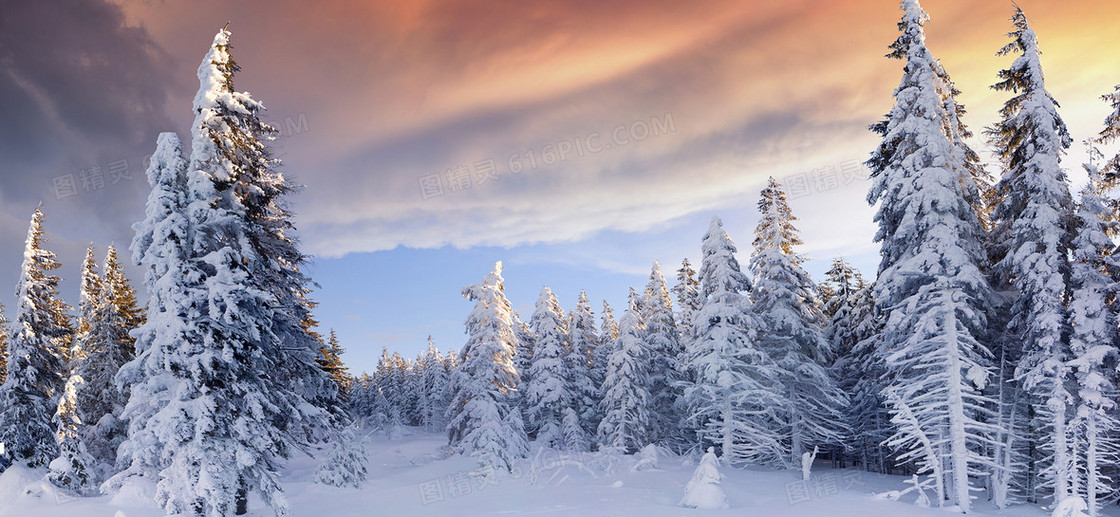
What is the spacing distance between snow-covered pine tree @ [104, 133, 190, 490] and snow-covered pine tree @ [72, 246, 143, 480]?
19.2 m

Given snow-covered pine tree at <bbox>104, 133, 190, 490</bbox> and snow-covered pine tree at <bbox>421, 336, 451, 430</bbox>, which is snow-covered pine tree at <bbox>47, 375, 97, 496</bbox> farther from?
snow-covered pine tree at <bbox>421, 336, 451, 430</bbox>

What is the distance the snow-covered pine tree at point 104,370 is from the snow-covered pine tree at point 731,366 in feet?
98.5

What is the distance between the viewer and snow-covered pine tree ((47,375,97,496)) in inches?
1027

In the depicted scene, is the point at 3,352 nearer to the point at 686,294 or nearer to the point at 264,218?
the point at 264,218

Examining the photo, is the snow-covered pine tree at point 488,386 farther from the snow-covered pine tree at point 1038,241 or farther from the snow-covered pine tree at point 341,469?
the snow-covered pine tree at point 1038,241

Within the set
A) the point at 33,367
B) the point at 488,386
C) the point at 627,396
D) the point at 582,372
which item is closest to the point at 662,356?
the point at 627,396

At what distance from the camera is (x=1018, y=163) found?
2102cm

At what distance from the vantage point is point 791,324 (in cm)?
2850

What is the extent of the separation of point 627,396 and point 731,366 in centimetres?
879

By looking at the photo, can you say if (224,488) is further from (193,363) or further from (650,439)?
(650,439)

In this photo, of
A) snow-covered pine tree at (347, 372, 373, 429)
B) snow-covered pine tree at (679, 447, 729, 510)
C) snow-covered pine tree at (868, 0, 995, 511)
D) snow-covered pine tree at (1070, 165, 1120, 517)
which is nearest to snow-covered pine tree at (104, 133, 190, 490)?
snow-covered pine tree at (679, 447, 729, 510)

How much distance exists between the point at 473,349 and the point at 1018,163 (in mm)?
27032

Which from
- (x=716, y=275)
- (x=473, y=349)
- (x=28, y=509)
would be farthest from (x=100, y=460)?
(x=716, y=275)

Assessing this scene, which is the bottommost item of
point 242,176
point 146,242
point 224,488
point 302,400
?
point 224,488
